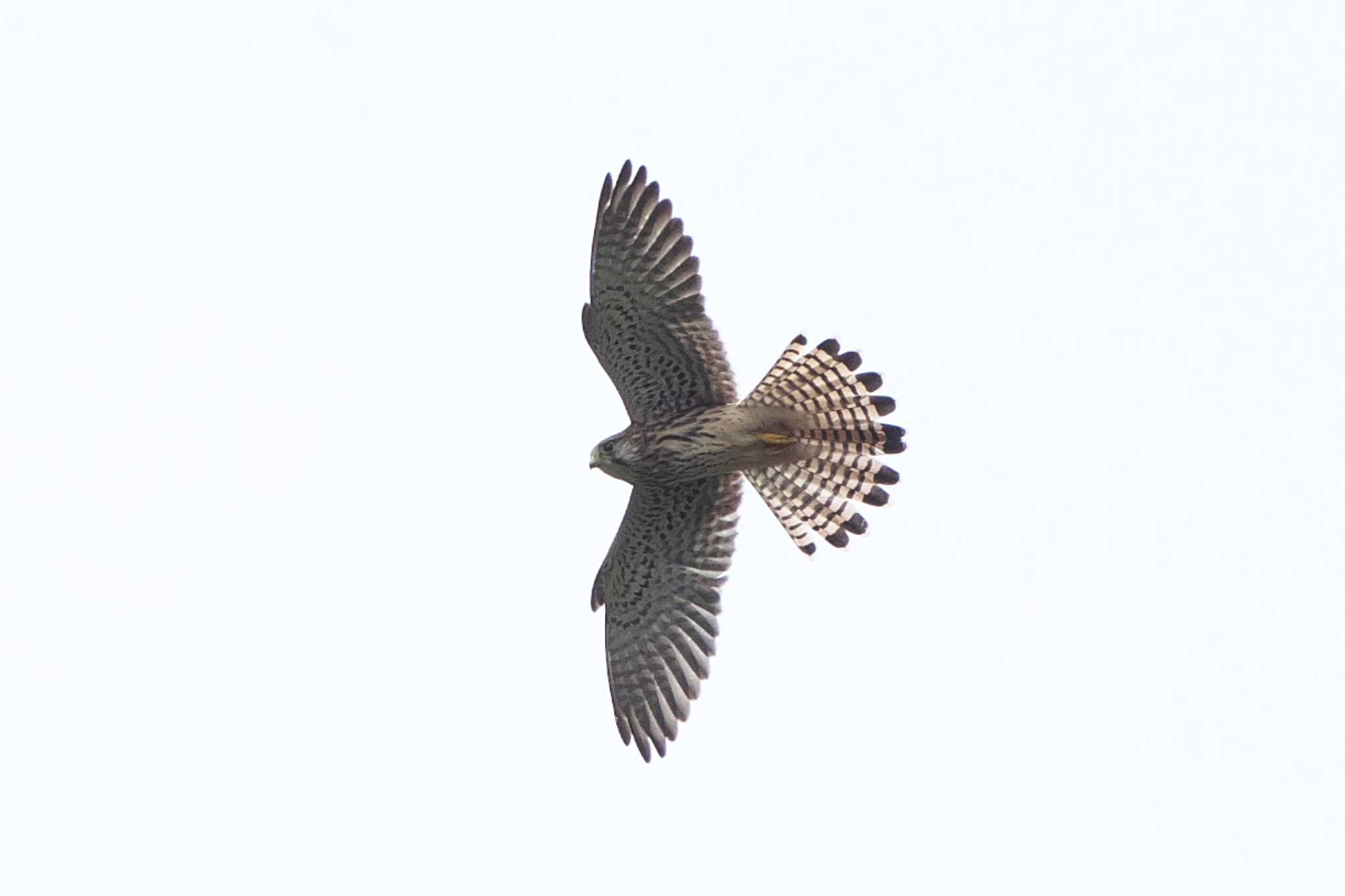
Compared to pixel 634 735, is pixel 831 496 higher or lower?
higher

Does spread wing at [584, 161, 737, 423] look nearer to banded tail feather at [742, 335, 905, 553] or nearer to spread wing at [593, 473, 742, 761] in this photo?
banded tail feather at [742, 335, 905, 553]

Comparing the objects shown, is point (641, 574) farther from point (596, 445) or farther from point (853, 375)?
point (853, 375)

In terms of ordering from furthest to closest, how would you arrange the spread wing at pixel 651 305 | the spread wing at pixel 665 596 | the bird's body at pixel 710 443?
1. the spread wing at pixel 665 596
2. the bird's body at pixel 710 443
3. the spread wing at pixel 651 305

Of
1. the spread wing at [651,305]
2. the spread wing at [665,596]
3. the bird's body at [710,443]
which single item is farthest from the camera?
the spread wing at [665,596]

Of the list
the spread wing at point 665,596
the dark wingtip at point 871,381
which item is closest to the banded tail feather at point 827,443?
the dark wingtip at point 871,381

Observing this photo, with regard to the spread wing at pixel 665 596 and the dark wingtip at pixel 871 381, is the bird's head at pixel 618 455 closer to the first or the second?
the spread wing at pixel 665 596

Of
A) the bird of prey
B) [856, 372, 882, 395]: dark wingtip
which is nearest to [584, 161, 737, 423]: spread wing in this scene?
the bird of prey

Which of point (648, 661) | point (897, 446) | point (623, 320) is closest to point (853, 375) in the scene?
point (897, 446)
